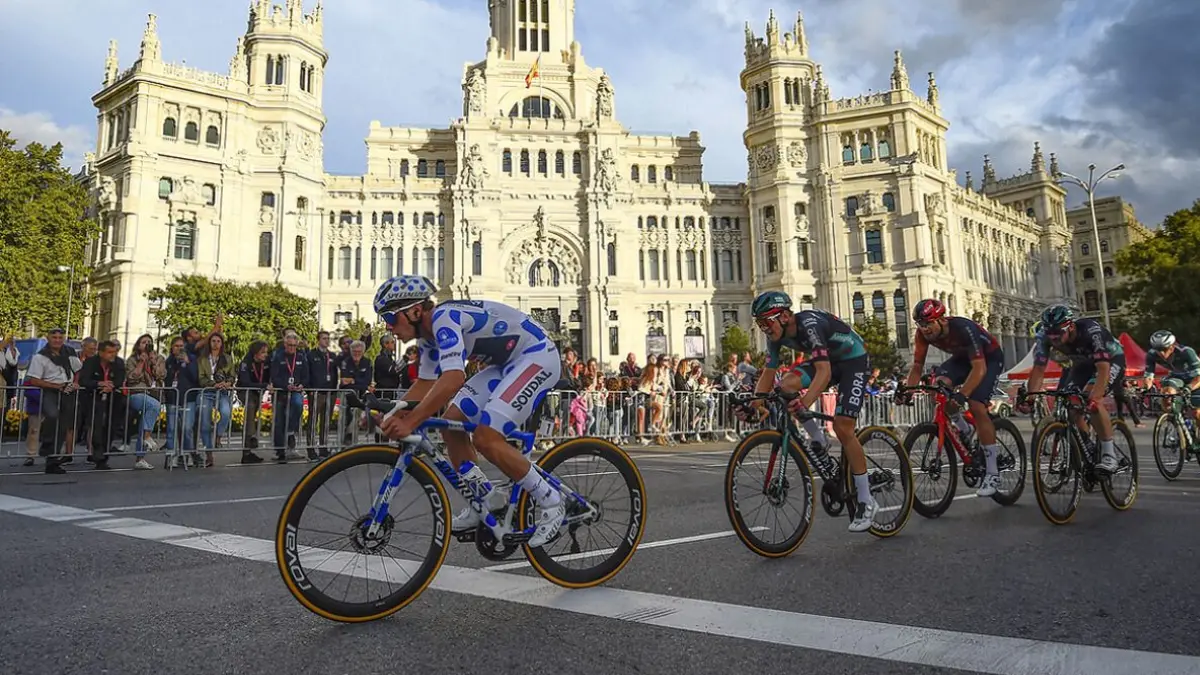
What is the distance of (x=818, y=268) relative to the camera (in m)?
58.8

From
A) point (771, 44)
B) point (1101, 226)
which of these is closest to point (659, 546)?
point (771, 44)

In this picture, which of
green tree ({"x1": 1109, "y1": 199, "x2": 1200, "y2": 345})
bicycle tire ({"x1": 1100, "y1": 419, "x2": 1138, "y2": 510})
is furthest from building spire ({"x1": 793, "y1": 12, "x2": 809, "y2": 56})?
bicycle tire ({"x1": 1100, "y1": 419, "x2": 1138, "y2": 510})

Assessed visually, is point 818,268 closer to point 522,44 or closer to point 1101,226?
point 522,44

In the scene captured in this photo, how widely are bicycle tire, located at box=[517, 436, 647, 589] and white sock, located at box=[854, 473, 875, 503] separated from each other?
1.87 meters

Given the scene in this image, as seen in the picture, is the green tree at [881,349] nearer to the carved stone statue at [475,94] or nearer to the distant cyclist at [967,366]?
the carved stone statue at [475,94]

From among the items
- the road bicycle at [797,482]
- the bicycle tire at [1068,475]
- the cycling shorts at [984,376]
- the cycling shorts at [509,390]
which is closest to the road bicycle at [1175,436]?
the bicycle tire at [1068,475]

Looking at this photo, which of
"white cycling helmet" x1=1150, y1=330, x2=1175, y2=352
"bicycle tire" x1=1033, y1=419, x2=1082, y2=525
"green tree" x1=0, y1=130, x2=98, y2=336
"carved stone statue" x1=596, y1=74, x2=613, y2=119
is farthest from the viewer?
"carved stone statue" x1=596, y1=74, x2=613, y2=119

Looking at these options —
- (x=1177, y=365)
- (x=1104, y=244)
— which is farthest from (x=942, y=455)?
(x=1104, y=244)

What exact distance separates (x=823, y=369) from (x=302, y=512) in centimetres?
346

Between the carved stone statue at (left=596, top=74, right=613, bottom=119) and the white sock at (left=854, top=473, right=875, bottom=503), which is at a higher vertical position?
the carved stone statue at (left=596, top=74, right=613, bottom=119)

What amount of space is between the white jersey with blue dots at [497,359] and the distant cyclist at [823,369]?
1698mm

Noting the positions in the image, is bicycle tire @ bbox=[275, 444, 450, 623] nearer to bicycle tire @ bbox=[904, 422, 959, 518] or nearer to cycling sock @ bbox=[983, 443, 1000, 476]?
bicycle tire @ bbox=[904, 422, 959, 518]

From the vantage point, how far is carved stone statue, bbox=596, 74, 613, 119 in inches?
2361

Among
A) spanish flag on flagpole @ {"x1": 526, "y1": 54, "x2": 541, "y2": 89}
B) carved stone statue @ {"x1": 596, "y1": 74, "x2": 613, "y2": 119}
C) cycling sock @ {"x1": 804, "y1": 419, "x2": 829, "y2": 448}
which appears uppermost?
spanish flag on flagpole @ {"x1": 526, "y1": 54, "x2": 541, "y2": 89}
